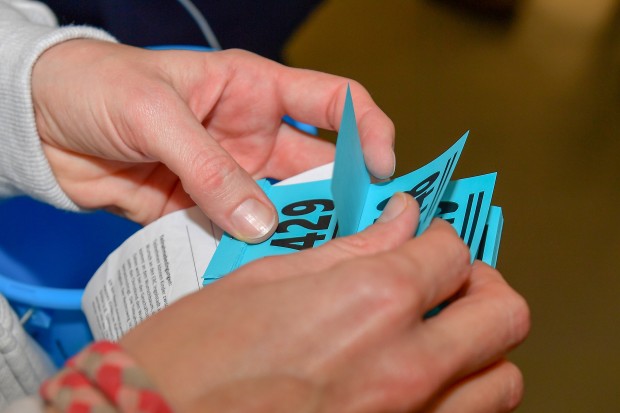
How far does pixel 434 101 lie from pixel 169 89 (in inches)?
33.3

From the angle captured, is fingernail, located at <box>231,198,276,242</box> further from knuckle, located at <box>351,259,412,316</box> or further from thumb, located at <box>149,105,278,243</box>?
knuckle, located at <box>351,259,412,316</box>

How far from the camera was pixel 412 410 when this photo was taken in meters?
0.36

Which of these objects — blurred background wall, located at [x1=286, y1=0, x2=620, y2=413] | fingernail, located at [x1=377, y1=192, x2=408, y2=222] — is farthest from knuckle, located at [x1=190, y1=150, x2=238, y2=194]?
blurred background wall, located at [x1=286, y1=0, x2=620, y2=413]

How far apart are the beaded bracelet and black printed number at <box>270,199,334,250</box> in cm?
24

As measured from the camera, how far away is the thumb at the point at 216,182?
55cm

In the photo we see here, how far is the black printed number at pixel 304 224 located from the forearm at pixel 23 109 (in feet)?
0.91

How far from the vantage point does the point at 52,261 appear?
2.64 ft

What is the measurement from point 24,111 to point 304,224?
1.04ft

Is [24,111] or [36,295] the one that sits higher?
[24,111]

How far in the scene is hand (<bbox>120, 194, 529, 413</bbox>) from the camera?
333 mm

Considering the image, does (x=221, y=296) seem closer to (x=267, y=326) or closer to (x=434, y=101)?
(x=267, y=326)

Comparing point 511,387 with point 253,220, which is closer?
point 511,387

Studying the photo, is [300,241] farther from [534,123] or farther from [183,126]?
[534,123]

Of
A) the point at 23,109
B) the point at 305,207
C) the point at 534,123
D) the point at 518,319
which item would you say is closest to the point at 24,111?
the point at 23,109
